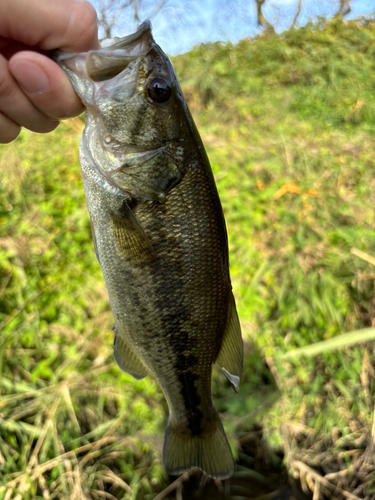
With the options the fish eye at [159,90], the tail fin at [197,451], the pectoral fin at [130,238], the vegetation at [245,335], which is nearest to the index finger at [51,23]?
the fish eye at [159,90]

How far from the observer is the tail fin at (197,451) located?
1.40m

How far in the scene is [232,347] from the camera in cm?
125

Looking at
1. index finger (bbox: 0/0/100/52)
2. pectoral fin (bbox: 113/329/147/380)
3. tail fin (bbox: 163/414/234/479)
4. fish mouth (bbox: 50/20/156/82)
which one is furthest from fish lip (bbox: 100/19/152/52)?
tail fin (bbox: 163/414/234/479)

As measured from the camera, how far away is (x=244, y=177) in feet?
11.6

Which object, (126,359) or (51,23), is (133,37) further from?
(126,359)

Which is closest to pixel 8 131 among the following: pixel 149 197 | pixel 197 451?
pixel 149 197

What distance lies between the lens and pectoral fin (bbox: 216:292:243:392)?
4.02ft

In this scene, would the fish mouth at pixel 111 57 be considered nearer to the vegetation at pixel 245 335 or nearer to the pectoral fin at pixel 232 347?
the pectoral fin at pixel 232 347

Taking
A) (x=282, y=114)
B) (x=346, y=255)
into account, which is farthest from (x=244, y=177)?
(x=282, y=114)

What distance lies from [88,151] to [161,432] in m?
2.16

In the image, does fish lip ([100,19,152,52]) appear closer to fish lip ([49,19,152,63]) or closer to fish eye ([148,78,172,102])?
fish lip ([49,19,152,63])

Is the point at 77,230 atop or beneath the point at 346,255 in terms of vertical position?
atop

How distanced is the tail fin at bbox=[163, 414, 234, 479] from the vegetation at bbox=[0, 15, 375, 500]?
968mm

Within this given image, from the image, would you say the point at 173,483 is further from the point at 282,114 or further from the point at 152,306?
the point at 282,114
